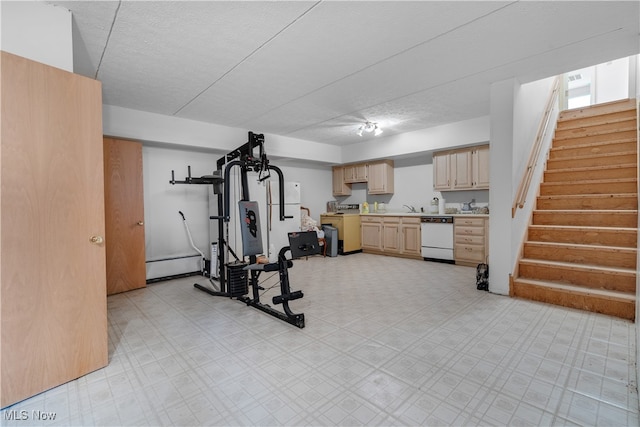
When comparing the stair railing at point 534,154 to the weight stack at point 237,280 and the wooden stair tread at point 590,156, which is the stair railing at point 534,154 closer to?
the wooden stair tread at point 590,156

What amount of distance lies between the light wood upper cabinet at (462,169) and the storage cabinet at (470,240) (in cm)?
71

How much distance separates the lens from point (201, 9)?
204 cm

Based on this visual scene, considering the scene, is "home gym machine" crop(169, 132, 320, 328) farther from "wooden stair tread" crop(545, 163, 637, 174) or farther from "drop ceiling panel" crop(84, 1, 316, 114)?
"wooden stair tread" crop(545, 163, 637, 174)

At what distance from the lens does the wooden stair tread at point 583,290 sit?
2.82m

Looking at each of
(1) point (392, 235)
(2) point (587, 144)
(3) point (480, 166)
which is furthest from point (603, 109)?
(1) point (392, 235)

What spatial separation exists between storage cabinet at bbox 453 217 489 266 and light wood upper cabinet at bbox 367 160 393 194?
1871 millimetres

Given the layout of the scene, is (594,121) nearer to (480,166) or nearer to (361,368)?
(480,166)

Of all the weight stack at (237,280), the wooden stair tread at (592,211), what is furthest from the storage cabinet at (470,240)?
the weight stack at (237,280)

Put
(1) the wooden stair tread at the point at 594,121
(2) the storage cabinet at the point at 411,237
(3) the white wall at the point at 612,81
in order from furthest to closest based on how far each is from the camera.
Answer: (3) the white wall at the point at 612,81 → (2) the storage cabinet at the point at 411,237 → (1) the wooden stair tread at the point at 594,121

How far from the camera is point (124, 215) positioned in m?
4.07

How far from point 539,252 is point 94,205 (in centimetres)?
473

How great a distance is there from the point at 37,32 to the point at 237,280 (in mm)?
2772

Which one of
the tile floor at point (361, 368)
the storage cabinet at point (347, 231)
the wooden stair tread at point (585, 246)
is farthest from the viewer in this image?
the storage cabinet at point (347, 231)

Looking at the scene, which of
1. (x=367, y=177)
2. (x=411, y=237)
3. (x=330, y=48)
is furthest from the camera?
(x=367, y=177)
